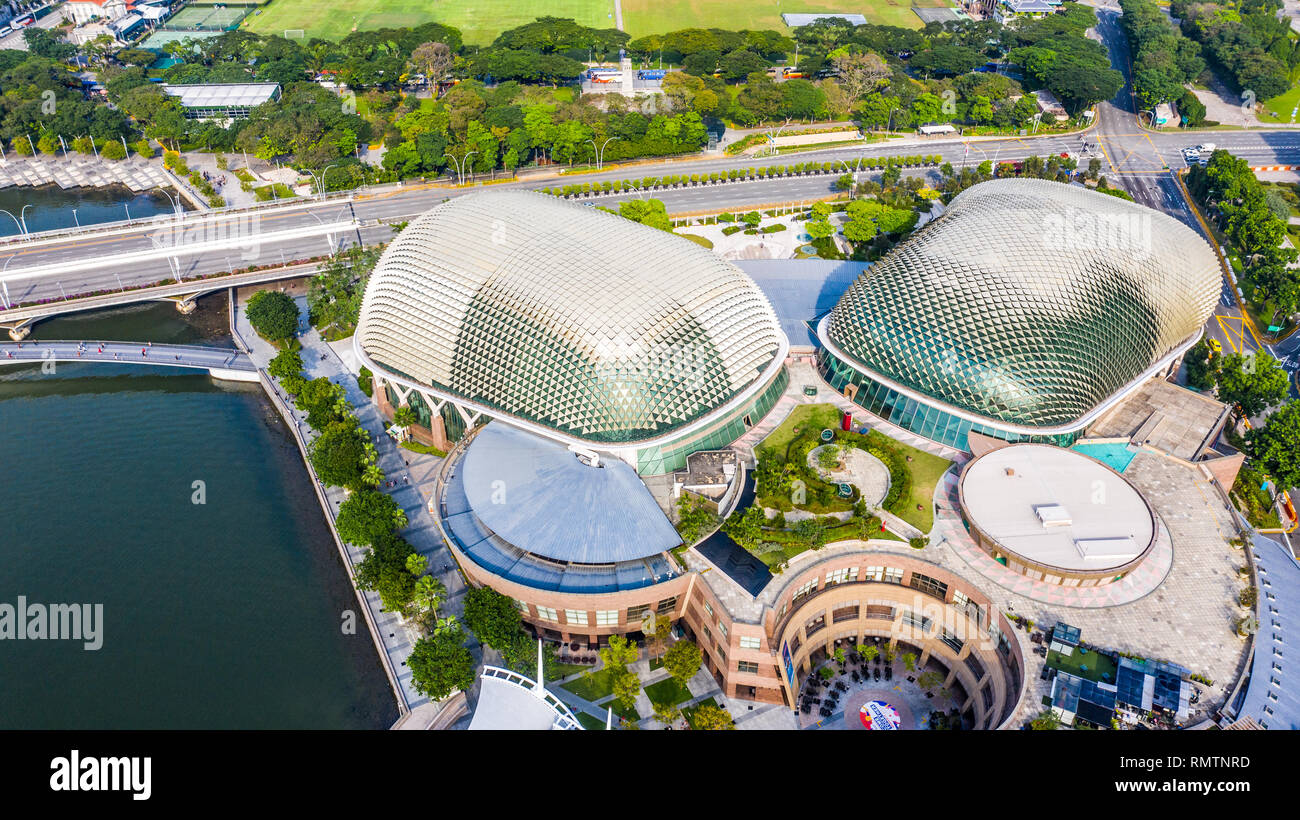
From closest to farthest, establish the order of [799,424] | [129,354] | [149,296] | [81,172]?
[799,424] < [129,354] < [149,296] < [81,172]

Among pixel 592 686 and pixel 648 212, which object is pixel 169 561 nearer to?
pixel 592 686

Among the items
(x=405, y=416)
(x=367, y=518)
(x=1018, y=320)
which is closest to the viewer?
(x=367, y=518)

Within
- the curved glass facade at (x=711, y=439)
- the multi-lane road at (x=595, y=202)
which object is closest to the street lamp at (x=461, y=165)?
the multi-lane road at (x=595, y=202)

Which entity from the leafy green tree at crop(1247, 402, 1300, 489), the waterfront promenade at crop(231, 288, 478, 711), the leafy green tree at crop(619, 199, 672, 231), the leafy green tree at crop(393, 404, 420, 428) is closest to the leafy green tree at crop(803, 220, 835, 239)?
the leafy green tree at crop(619, 199, 672, 231)

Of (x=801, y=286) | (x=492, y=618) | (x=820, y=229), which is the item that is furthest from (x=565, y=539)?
(x=820, y=229)

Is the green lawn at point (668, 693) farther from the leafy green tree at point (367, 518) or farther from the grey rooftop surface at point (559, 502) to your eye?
the leafy green tree at point (367, 518)

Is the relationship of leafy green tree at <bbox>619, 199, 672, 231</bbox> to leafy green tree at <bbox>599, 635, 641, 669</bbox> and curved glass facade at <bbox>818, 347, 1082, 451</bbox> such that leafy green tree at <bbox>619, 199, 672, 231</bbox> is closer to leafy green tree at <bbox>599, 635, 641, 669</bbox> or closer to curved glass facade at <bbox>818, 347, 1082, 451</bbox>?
curved glass facade at <bbox>818, 347, 1082, 451</bbox>

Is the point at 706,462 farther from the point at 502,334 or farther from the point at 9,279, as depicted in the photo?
the point at 9,279
